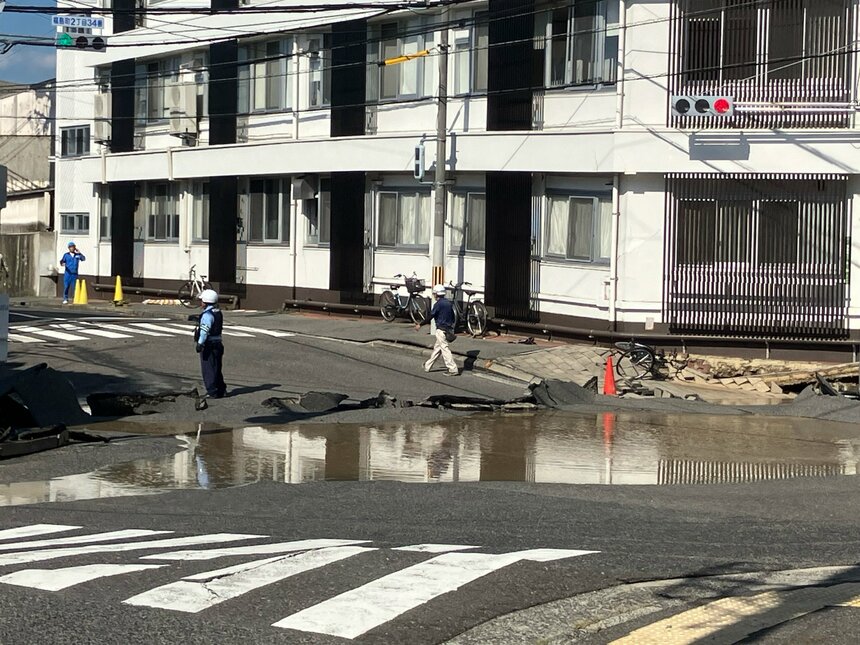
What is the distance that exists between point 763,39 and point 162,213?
77.4 feet

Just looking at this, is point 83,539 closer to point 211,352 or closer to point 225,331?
point 211,352

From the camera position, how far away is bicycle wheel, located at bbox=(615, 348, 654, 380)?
2583 cm

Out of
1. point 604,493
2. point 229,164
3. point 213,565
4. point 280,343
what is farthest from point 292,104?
point 213,565

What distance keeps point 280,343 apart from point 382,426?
9.50 metres

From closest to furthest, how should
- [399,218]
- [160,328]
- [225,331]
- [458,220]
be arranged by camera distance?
[225,331] → [160,328] → [458,220] → [399,218]

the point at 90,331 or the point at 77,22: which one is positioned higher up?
the point at 77,22

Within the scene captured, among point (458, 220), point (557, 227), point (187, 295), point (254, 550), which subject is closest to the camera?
point (254, 550)

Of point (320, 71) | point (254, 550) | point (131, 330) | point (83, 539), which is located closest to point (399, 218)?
point (320, 71)

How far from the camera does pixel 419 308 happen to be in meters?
32.3

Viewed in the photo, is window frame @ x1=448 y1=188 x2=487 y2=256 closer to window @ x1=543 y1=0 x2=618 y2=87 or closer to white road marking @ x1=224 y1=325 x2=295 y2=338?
window @ x1=543 y1=0 x2=618 y2=87

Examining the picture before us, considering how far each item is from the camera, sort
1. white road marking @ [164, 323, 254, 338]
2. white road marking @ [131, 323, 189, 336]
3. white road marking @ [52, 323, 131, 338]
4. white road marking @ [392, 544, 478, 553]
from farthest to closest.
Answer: white road marking @ [131, 323, 189, 336], white road marking @ [164, 323, 254, 338], white road marking @ [52, 323, 131, 338], white road marking @ [392, 544, 478, 553]

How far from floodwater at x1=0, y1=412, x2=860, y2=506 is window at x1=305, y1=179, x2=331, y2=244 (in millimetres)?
17570

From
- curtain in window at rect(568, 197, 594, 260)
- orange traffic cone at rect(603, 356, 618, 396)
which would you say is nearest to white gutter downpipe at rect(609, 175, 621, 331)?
curtain in window at rect(568, 197, 594, 260)

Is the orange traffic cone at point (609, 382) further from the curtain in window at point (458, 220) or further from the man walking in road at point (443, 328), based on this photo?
the curtain in window at point (458, 220)
